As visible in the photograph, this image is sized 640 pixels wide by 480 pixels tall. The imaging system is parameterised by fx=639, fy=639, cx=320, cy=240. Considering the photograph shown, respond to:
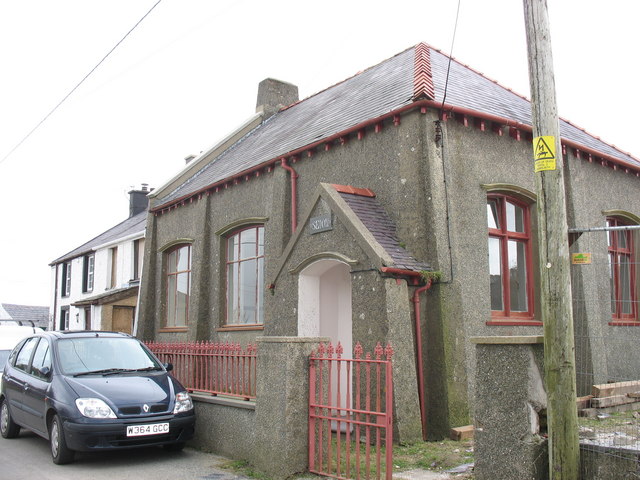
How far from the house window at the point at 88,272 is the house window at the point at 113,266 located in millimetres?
2106

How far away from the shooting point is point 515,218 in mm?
12039

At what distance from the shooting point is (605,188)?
1370 cm

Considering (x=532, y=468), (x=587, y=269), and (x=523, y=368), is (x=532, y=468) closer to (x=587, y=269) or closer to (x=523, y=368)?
(x=523, y=368)

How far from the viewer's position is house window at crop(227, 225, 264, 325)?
1473 cm

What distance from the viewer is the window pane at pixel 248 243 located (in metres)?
15.1

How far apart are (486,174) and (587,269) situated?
127 inches

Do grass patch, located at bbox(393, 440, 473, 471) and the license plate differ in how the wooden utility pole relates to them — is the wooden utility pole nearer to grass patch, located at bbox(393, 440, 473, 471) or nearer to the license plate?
grass patch, located at bbox(393, 440, 473, 471)

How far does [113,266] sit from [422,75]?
20.5 meters

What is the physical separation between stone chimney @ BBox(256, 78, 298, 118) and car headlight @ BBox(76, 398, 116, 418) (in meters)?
13.8

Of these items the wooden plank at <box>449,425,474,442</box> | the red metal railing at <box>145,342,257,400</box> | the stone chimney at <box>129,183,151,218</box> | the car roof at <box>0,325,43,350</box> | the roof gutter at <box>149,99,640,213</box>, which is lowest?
the wooden plank at <box>449,425,474,442</box>

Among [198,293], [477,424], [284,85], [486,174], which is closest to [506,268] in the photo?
[486,174]

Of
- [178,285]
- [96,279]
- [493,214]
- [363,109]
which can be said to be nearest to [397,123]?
[363,109]

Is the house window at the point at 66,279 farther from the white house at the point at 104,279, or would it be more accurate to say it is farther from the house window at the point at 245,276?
the house window at the point at 245,276

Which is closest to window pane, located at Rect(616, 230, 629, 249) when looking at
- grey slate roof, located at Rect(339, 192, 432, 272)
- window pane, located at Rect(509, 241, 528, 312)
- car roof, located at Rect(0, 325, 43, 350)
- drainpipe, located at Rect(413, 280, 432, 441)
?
window pane, located at Rect(509, 241, 528, 312)
